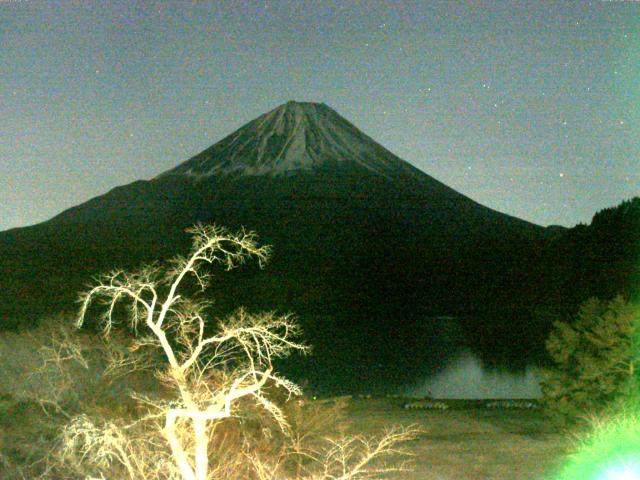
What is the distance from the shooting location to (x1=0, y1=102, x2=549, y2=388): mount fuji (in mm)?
51281

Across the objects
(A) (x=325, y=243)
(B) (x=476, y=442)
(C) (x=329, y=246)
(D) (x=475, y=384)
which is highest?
(A) (x=325, y=243)

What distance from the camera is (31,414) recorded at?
1247 cm

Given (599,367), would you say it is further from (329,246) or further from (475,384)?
(329,246)

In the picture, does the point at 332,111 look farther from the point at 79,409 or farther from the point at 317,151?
the point at 79,409

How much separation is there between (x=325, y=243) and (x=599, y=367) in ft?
276

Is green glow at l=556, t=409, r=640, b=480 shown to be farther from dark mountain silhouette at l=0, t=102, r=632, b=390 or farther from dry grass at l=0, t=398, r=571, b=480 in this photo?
dark mountain silhouette at l=0, t=102, r=632, b=390

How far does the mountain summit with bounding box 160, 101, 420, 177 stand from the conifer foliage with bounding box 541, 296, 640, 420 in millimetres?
102265

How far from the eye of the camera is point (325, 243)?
98688 millimetres

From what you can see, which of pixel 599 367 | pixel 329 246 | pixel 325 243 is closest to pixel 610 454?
pixel 599 367

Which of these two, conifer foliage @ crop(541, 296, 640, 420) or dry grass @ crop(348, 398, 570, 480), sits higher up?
conifer foliage @ crop(541, 296, 640, 420)

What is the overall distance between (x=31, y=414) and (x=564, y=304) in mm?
26413

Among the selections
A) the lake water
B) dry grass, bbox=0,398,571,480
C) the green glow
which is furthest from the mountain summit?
the green glow

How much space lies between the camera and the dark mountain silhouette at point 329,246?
48156 mm

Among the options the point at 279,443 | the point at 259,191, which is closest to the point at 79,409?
the point at 279,443
